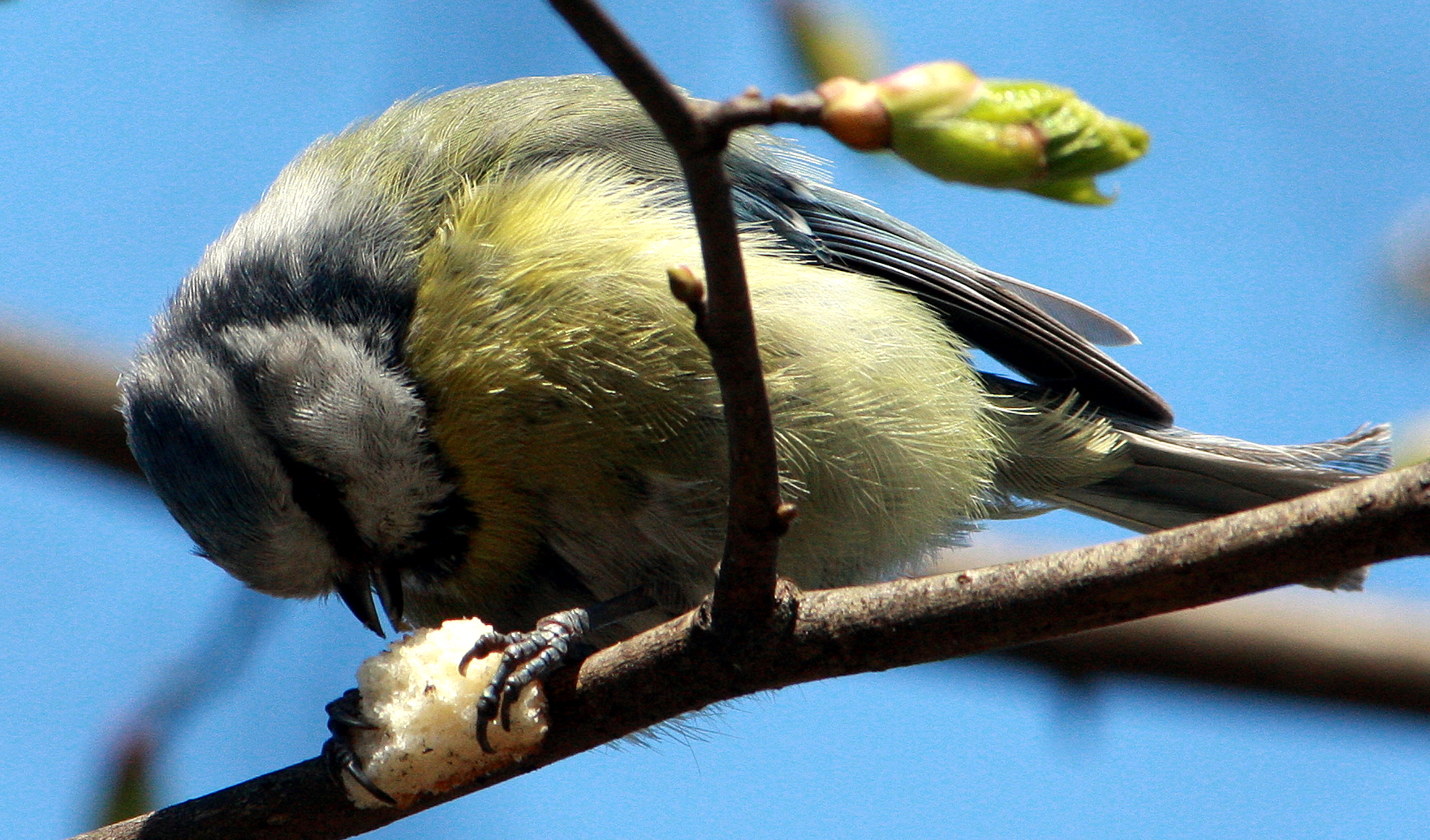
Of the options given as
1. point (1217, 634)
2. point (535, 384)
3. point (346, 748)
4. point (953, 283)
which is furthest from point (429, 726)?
point (1217, 634)

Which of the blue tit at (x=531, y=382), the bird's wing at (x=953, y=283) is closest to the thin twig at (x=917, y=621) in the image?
the blue tit at (x=531, y=382)

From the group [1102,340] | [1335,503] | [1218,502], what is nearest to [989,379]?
[1102,340]

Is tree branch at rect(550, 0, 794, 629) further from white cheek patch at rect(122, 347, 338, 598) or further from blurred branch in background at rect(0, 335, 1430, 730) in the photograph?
blurred branch in background at rect(0, 335, 1430, 730)

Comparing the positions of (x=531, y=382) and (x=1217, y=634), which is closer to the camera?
(x=531, y=382)

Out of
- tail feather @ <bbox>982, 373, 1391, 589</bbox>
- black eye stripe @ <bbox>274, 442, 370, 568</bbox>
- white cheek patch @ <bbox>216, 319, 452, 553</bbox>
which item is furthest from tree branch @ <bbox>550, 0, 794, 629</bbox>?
tail feather @ <bbox>982, 373, 1391, 589</bbox>

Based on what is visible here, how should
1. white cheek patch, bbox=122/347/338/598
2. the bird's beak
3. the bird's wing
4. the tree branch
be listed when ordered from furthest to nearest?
the bird's wing
the bird's beak
white cheek patch, bbox=122/347/338/598
the tree branch

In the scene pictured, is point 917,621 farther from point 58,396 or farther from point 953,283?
point 58,396

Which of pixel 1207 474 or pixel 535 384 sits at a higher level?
pixel 1207 474

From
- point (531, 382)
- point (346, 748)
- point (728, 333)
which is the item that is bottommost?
point (346, 748)
